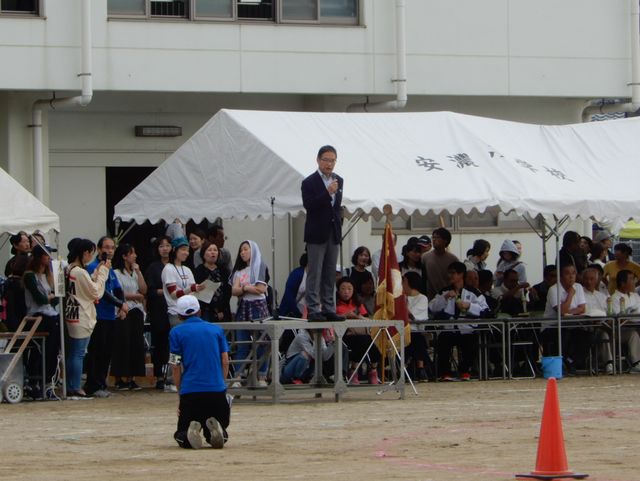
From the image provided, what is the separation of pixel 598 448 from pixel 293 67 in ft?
46.1

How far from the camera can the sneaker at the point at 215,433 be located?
521 inches

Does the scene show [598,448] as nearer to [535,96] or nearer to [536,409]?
[536,409]

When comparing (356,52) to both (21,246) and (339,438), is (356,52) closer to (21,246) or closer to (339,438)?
(21,246)

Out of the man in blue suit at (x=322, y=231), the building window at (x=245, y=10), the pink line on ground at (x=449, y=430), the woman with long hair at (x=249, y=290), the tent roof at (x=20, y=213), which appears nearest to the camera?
the pink line on ground at (x=449, y=430)

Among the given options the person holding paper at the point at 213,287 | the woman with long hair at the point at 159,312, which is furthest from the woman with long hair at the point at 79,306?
the person holding paper at the point at 213,287

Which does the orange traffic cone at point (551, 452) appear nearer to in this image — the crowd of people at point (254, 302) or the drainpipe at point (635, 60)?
the crowd of people at point (254, 302)

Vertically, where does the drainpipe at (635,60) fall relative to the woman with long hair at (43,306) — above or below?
above

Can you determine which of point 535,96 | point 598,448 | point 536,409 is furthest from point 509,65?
point 598,448

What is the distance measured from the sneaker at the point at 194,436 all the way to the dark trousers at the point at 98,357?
6349 millimetres

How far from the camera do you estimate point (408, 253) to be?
2234 cm

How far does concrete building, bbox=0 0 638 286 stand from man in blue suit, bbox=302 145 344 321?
7776mm

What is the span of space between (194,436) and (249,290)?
622cm

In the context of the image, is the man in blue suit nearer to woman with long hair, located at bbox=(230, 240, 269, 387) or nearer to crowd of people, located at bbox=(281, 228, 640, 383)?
woman with long hair, located at bbox=(230, 240, 269, 387)

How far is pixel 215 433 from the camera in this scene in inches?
521
